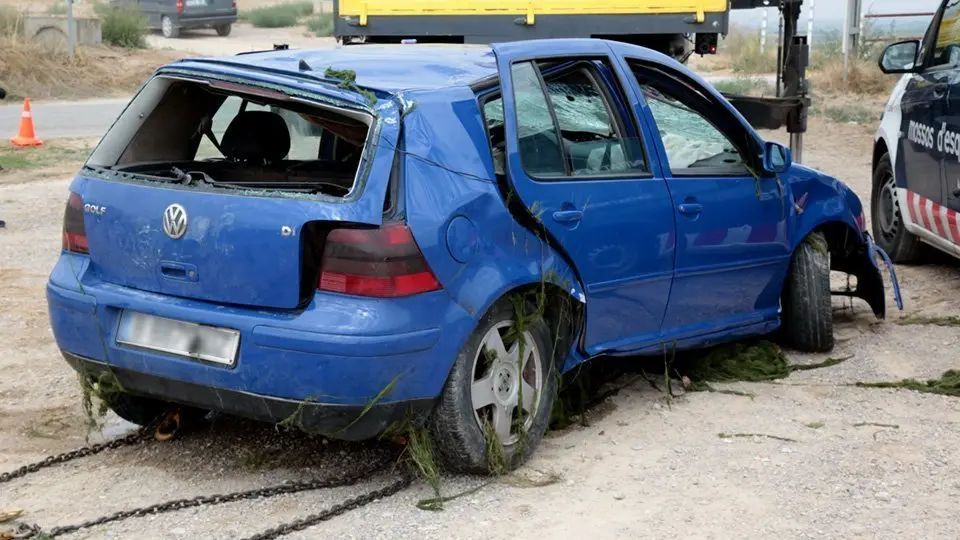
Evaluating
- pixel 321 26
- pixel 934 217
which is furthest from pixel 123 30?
pixel 934 217

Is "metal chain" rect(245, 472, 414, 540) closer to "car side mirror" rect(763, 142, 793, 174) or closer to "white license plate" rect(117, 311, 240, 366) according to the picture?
"white license plate" rect(117, 311, 240, 366)

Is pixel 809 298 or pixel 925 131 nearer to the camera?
pixel 809 298

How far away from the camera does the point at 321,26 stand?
45.2 m

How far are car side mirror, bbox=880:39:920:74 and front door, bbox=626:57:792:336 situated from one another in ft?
8.02

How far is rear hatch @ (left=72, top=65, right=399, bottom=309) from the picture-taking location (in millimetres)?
4508

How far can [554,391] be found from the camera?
523cm

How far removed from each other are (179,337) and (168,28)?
34786 mm

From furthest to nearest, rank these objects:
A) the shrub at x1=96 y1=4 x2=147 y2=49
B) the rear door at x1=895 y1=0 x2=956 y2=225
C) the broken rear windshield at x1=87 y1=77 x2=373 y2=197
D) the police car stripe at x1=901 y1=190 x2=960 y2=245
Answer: the shrub at x1=96 y1=4 x2=147 y2=49
the rear door at x1=895 y1=0 x2=956 y2=225
the police car stripe at x1=901 y1=190 x2=960 y2=245
the broken rear windshield at x1=87 y1=77 x2=373 y2=197

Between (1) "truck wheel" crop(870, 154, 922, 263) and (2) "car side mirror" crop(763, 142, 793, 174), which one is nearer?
(2) "car side mirror" crop(763, 142, 793, 174)

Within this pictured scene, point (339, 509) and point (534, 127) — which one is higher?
point (534, 127)

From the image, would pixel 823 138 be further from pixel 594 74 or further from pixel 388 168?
pixel 388 168

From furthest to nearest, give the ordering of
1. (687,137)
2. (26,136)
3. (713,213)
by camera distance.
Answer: (26,136), (687,137), (713,213)

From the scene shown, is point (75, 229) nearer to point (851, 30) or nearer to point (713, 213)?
point (713, 213)

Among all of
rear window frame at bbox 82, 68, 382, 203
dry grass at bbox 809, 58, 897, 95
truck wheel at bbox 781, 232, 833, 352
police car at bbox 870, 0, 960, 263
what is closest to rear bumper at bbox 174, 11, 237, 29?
dry grass at bbox 809, 58, 897, 95
